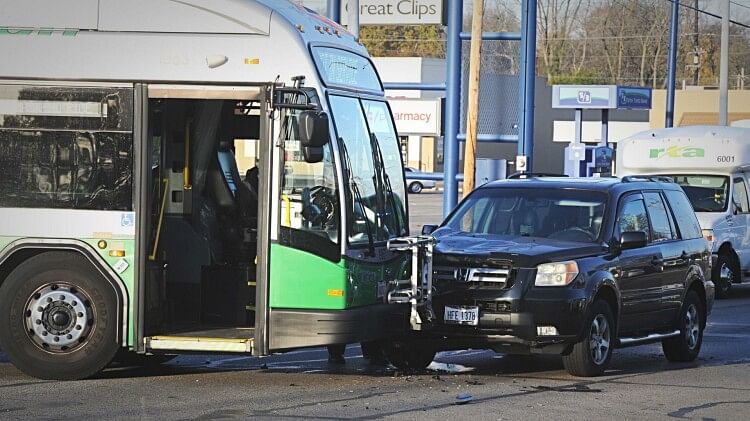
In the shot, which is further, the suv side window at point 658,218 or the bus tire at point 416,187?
the bus tire at point 416,187

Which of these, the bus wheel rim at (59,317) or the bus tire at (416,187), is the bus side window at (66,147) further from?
the bus tire at (416,187)

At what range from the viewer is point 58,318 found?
11492 millimetres

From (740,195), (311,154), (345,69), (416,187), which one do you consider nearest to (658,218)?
(345,69)

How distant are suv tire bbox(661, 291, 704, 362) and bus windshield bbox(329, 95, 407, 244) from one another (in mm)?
3103

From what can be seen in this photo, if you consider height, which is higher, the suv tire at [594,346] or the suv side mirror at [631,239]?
the suv side mirror at [631,239]

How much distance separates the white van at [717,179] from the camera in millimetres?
21844

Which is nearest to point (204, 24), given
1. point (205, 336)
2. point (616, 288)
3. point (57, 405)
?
point (205, 336)

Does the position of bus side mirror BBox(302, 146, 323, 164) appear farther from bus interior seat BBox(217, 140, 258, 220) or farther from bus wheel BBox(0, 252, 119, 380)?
bus wheel BBox(0, 252, 119, 380)

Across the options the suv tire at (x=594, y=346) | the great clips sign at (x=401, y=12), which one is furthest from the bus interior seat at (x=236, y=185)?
the great clips sign at (x=401, y=12)

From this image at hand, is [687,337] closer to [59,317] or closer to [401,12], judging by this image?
[59,317]

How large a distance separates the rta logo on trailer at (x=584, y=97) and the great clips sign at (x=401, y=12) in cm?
2100

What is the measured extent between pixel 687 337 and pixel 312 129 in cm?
514

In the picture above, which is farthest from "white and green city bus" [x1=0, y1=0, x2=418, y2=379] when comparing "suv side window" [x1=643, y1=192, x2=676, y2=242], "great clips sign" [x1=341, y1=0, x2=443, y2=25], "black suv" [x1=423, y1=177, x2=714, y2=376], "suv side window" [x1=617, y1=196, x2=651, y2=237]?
"great clips sign" [x1=341, y1=0, x2=443, y2=25]

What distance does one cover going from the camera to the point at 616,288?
1263cm
